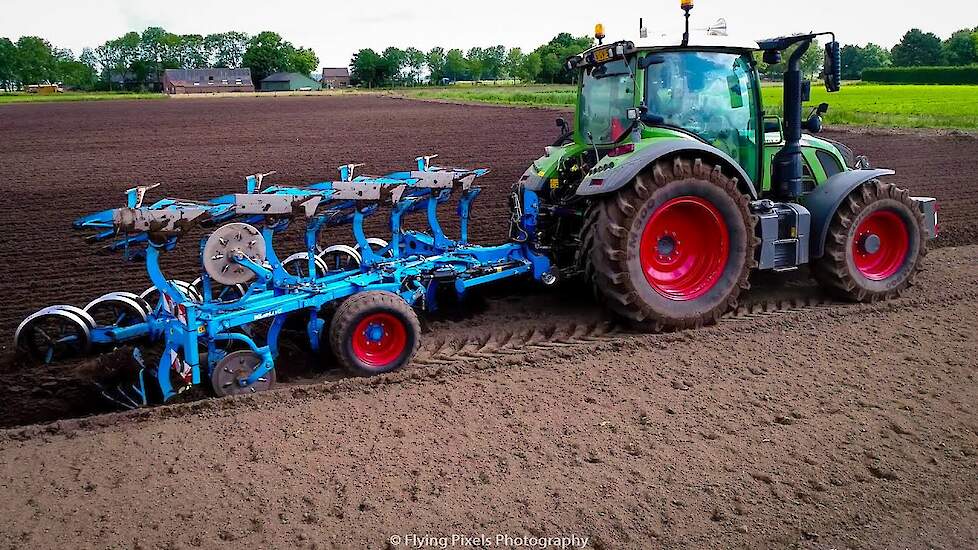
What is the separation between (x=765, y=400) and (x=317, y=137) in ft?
73.8

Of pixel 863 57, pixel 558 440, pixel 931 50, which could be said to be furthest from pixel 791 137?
pixel 863 57

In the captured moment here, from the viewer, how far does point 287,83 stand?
104 meters

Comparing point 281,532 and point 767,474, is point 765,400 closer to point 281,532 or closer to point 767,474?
point 767,474

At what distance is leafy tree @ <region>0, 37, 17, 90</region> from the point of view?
4156 inches

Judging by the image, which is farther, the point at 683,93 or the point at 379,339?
the point at 683,93

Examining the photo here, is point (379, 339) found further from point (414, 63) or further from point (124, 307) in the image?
point (414, 63)

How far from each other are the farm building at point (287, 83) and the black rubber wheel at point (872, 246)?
337 ft

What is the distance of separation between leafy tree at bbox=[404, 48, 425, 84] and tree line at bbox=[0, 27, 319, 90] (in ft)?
54.3

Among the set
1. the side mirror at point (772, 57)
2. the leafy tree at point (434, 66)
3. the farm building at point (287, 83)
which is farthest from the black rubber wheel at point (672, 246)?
the leafy tree at point (434, 66)

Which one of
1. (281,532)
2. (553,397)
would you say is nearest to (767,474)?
(553,397)

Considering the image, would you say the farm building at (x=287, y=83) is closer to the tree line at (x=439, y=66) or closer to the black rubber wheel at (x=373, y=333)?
the tree line at (x=439, y=66)

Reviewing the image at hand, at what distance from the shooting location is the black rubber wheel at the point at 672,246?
5730 millimetres

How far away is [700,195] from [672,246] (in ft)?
1.65

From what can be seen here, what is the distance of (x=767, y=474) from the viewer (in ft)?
12.6
